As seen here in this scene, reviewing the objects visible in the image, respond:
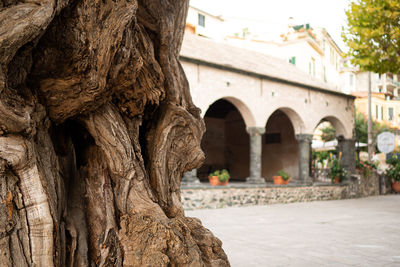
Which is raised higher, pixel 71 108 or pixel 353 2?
pixel 353 2

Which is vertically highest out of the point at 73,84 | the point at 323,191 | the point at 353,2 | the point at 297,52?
the point at 297,52

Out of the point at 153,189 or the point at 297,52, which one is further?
the point at 297,52

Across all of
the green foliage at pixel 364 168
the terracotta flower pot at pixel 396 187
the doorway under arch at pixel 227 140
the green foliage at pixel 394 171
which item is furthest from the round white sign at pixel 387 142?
the doorway under arch at pixel 227 140

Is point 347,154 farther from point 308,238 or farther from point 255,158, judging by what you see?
point 308,238

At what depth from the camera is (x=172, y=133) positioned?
292 centimetres

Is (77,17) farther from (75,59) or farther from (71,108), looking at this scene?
(71,108)

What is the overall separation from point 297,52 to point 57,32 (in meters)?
33.1

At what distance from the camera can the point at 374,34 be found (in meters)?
10.4

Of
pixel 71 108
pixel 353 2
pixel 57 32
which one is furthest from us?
pixel 353 2

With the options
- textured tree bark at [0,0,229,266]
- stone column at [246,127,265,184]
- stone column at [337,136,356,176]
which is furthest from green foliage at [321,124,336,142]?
textured tree bark at [0,0,229,266]

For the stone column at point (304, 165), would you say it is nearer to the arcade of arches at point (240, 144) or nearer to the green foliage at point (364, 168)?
the arcade of arches at point (240, 144)

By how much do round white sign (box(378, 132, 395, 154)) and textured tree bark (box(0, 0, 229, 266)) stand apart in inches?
659

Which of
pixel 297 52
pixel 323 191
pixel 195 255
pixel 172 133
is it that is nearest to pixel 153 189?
pixel 172 133

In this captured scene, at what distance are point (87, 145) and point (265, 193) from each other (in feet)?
37.2
